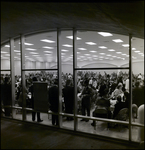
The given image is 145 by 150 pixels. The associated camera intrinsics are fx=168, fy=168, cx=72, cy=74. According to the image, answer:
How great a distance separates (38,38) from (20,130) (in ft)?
10.3

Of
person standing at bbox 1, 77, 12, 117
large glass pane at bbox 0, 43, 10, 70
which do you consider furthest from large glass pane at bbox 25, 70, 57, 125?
large glass pane at bbox 0, 43, 10, 70

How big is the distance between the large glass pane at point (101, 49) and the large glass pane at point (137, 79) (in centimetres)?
20

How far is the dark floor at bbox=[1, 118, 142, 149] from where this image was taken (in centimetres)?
422

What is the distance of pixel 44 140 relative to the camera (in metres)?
4.59

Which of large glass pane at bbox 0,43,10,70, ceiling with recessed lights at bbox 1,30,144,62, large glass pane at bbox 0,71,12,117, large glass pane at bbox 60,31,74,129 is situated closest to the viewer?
ceiling with recessed lights at bbox 1,30,144,62

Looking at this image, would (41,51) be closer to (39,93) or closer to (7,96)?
(39,93)

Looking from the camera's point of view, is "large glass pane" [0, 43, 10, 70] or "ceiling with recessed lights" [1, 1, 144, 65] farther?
"large glass pane" [0, 43, 10, 70]

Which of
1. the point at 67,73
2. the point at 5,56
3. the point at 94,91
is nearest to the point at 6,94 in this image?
the point at 5,56

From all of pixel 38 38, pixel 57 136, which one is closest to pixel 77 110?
pixel 57 136

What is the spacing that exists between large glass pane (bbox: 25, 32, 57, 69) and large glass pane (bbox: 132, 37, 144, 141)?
2.43m

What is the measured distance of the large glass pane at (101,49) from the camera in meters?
4.62

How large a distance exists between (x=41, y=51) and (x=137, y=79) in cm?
359

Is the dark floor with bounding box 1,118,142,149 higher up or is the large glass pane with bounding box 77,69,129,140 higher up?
the large glass pane with bounding box 77,69,129,140

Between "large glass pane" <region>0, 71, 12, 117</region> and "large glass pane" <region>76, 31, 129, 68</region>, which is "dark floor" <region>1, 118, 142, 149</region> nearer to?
"large glass pane" <region>0, 71, 12, 117</region>
